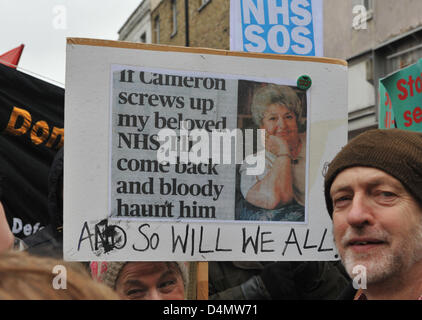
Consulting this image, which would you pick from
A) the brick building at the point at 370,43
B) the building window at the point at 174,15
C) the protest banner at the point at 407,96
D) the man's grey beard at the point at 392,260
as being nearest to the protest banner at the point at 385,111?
the protest banner at the point at 407,96

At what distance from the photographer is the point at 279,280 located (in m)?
2.19

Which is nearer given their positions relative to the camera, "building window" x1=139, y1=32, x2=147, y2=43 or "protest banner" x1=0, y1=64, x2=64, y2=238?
"protest banner" x1=0, y1=64, x2=64, y2=238

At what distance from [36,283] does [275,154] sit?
1602 mm

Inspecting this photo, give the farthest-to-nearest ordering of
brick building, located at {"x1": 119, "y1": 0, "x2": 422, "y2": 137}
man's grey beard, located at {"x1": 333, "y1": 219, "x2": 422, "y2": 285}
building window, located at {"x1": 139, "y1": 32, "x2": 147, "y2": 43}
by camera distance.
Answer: building window, located at {"x1": 139, "y1": 32, "x2": 147, "y2": 43} < brick building, located at {"x1": 119, "y1": 0, "x2": 422, "y2": 137} < man's grey beard, located at {"x1": 333, "y1": 219, "x2": 422, "y2": 285}

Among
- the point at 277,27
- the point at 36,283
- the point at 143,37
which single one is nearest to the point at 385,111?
the point at 277,27

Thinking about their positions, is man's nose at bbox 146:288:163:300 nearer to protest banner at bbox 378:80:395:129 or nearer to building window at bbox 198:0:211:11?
protest banner at bbox 378:80:395:129

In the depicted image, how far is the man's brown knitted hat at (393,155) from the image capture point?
64.3 inches

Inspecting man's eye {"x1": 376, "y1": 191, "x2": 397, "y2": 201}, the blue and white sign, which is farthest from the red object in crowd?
man's eye {"x1": 376, "y1": 191, "x2": 397, "y2": 201}

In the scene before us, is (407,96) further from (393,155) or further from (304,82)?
(393,155)

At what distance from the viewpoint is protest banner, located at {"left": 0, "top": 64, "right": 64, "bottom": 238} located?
3178 millimetres

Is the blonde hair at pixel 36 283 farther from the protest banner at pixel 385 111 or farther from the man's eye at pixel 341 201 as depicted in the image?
the protest banner at pixel 385 111

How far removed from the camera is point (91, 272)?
6.93 ft

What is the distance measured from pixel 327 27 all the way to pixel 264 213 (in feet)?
32.7
